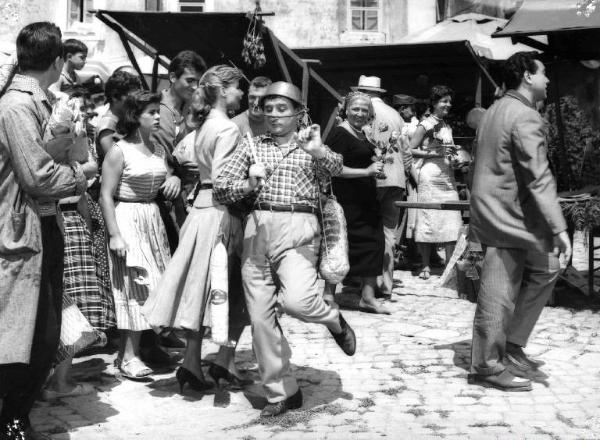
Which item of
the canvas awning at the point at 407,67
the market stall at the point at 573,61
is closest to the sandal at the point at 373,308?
the market stall at the point at 573,61

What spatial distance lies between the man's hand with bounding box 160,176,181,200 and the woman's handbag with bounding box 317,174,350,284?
1278 millimetres

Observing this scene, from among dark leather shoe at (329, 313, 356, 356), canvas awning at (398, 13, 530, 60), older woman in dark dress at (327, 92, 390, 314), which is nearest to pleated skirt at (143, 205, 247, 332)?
dark leather shoe at (329, 313, 356, 356)

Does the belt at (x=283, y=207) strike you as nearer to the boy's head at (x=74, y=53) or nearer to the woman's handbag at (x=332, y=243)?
the woman's handbag at (x=332, y=243)

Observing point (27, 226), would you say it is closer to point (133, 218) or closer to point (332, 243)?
point (133, 218)

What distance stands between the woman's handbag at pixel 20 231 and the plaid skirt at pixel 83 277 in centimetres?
150

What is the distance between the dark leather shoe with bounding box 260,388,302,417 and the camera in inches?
217

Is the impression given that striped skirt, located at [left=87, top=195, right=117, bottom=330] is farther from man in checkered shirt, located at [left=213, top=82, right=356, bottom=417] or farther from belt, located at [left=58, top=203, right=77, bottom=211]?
man in checkered shirt, located at [left=213, top=82, right=356, bottom=417]

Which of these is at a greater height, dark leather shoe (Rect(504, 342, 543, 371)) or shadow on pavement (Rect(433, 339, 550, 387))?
dark leather shoe (Rect(504, 342, 543, 371))

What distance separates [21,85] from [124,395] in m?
2.20

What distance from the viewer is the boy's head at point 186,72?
736 centimetres

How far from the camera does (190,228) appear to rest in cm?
596

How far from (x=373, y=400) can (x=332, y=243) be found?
1.00m

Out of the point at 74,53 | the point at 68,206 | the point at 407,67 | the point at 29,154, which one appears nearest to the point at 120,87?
the point at 68,206

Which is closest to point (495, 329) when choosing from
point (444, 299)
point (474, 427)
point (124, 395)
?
point (474, 427)
